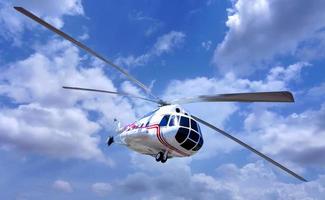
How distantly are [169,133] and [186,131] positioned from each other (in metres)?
1.40

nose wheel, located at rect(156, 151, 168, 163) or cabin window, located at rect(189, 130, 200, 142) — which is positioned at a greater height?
cabin window, located at rect(189, 130, 200, 142)

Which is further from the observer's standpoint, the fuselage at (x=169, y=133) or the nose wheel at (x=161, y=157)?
the nose wheel at (x=161, y=157)

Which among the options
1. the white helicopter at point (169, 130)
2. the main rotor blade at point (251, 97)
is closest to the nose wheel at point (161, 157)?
the white helicopter at point (169, 130)

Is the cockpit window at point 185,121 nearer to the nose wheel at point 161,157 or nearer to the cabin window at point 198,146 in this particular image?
the cabin window at point 198,146

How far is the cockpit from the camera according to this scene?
1384 inches

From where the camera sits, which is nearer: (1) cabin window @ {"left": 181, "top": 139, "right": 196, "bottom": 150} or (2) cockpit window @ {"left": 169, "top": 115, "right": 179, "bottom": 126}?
(1) cabin window @ {"left": 181, "top": 139, "right": 196, "bottom": 150}

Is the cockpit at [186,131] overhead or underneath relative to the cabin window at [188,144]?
overhead

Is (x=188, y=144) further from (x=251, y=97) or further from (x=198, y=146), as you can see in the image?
(x=251, y=97)

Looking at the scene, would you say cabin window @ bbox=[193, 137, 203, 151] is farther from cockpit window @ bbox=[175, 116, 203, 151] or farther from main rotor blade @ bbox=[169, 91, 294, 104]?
main rotor blade @ bbox=[169, 91, 294, 104]

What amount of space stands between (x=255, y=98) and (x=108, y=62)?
40.3ft

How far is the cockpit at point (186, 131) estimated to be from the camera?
35.2 metres

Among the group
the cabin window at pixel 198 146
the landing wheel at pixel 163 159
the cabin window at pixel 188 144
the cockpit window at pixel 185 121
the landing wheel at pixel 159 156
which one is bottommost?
the landing wheel at pixel 163 159

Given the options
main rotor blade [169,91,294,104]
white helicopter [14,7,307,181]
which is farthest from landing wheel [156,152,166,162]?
main rotor blade [169,91,294,104]

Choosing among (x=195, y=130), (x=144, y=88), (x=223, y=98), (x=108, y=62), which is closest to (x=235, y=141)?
(x=195, y=130)
